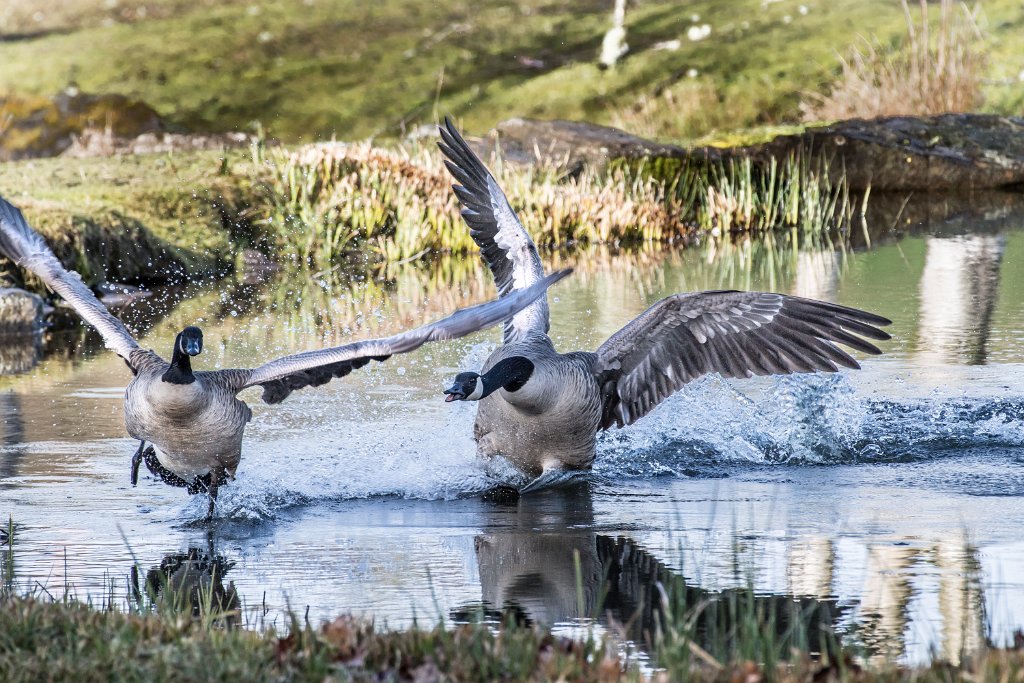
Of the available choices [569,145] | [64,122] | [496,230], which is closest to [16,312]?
[496,230]

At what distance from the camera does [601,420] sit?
909 centimetres

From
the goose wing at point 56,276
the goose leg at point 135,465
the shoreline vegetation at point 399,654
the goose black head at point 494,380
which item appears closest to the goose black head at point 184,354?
the goose wing at point 56,276

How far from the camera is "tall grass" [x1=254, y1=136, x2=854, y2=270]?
2017 centimetres

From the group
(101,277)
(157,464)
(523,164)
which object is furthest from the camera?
(523,164)

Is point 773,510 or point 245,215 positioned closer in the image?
point 773,510

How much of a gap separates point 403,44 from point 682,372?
3770 centimetres

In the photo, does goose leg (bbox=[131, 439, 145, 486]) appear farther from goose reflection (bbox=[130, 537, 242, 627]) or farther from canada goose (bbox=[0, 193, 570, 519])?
goose reflection (bbox=[130, 537, 242, 627])

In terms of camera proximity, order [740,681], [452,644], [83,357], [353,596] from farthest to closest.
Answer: [83,357]
[353,596]
[452,644]
[740,681]

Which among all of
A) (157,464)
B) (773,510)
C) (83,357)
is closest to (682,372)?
(773,510)

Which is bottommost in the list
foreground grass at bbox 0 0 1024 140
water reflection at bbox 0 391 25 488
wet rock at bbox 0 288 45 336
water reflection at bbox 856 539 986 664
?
water reflection at bbox 856 539 986 664

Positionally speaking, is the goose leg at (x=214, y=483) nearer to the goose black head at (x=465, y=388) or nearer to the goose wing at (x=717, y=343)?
the goose black head at (x=465, y=388)

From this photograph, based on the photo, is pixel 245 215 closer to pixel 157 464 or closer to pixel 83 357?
pixel 83 357

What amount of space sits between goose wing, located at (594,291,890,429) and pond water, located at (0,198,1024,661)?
1.63 feet

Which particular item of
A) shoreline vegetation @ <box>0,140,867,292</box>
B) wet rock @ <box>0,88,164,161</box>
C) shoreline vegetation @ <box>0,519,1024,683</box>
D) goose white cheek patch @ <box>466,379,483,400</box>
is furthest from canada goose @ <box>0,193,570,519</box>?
wet rock @ <box>0,88,164,161</box>
